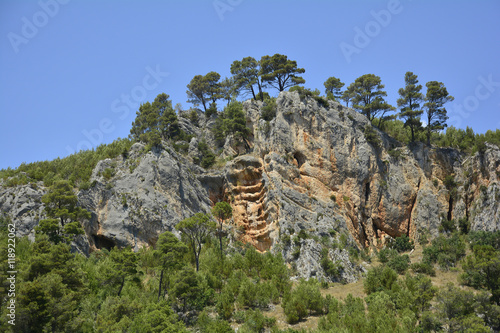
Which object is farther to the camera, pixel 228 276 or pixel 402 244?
pixel 402 244

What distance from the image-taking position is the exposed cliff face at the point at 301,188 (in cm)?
4403

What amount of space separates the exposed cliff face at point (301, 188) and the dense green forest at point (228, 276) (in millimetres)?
1877

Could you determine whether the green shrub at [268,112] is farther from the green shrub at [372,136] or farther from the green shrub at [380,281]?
the green shrub at [380,281]

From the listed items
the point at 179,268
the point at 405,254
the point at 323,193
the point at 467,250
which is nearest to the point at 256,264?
the point at 179,268

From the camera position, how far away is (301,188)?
4916 cm

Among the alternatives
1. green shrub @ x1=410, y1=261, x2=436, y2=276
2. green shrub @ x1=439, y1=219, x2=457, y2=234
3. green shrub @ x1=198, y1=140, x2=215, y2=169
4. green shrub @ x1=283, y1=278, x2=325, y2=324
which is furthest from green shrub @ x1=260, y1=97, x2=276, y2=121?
green shrub @ x1=439, y1=219, x2=457, y2=234

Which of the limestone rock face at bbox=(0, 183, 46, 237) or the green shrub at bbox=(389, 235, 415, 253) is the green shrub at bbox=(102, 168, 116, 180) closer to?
the limestone rock face at bbox=(0, 183, 46, 237)

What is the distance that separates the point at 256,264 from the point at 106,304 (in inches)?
676

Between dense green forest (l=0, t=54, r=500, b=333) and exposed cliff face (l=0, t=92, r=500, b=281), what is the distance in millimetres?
1877

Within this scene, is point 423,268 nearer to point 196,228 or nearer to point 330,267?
point 330,267

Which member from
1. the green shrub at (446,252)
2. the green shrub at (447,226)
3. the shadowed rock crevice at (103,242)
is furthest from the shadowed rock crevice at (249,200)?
the green shrub at (447,226)

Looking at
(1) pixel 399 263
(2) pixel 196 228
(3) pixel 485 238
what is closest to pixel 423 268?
(1) pixel 399 263

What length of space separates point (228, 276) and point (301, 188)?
16675 mm

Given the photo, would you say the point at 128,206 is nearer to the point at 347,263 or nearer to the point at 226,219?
the point at 226,219
